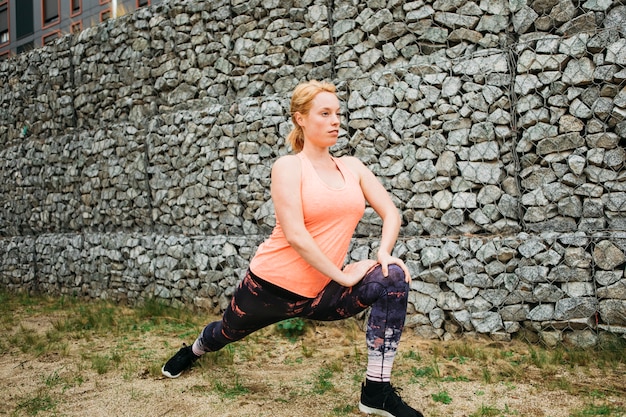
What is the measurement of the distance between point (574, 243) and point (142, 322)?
4373 mm

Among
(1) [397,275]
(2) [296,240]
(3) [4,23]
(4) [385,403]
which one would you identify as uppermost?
(3) [4,23]

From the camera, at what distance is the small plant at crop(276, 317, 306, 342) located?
5.47 m

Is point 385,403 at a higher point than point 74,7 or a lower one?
lower

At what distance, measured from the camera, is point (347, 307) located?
10.2 ft

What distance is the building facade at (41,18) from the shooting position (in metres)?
24.5

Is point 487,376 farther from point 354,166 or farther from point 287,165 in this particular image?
point 287,165

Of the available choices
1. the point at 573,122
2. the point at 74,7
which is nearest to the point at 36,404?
the point at 573,122

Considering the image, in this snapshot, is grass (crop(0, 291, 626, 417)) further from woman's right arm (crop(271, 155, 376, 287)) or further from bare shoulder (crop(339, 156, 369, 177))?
bare shoulder (crop(339, 156, 369, 177))

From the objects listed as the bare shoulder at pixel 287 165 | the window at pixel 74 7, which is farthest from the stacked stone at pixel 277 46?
the window at pixel 74 7

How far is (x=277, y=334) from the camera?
552 cm

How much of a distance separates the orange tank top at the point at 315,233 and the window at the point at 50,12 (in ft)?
88.2

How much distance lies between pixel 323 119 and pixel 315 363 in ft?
7.18

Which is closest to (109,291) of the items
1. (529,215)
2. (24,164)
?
(24,164)

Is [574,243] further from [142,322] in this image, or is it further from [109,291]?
[109,291]
